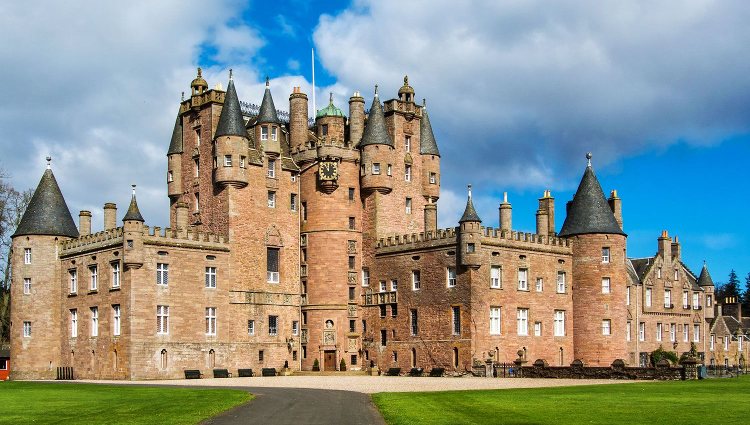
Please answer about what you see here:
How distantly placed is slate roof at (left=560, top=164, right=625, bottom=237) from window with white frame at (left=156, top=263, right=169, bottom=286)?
2881 centimetres

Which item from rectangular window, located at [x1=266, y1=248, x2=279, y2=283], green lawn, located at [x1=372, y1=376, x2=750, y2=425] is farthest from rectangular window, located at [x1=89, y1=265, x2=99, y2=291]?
green lawn, located at [x1=372, y1=376, x2=750, y2=425]

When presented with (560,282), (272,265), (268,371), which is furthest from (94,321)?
(560,282)

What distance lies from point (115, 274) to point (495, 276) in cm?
2512

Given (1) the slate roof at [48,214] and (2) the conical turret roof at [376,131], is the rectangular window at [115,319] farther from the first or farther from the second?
(2) the conical turret roof at [376,131]

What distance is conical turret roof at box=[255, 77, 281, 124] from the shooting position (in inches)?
2694

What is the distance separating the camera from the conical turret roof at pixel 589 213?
226ft

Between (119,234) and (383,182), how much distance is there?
19270 mm

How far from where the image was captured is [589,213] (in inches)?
2726

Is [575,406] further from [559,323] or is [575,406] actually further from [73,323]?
[73,323]

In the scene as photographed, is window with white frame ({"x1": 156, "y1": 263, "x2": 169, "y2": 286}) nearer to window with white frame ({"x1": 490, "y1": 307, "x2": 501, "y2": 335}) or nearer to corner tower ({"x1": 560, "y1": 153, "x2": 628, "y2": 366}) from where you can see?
window with white frame ({"x1": 490, "y1": 307, "x2": 501, "y2": 335})

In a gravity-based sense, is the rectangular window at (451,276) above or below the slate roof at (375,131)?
below

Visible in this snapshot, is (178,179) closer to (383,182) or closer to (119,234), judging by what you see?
(119,234)

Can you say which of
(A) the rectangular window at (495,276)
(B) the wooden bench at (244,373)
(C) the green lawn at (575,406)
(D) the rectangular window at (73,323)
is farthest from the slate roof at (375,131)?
(C) the green lawn at (575,406)

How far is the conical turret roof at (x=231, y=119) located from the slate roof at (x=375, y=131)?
9.15 metres
